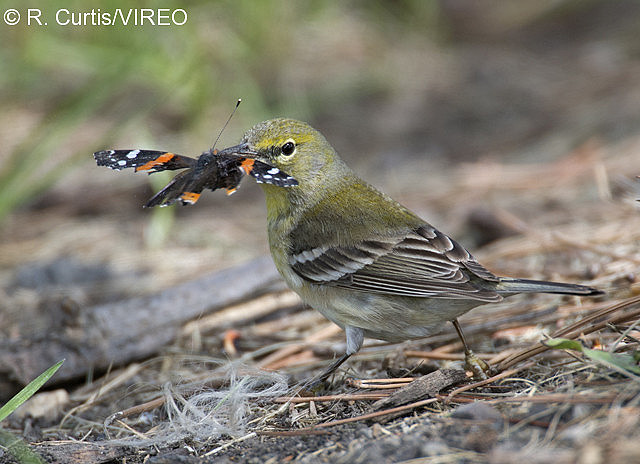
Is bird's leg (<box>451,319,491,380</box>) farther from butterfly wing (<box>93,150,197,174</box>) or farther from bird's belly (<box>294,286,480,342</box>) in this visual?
butterfly wing (<box>93,150,197,174</box>)

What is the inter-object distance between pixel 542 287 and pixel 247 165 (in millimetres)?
1659

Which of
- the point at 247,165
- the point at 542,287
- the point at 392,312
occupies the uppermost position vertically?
the point at 247,165

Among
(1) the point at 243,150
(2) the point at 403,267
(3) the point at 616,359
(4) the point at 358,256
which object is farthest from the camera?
(1) the point at 243,150

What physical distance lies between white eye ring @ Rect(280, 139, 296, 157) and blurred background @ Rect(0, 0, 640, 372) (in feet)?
5.52

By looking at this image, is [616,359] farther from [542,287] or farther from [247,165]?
[247,165]

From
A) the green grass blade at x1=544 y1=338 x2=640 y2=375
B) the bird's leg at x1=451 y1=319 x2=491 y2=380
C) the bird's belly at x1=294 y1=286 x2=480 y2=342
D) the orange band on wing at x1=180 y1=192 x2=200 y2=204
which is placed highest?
the orange band on wing at x1=180 y1=192 x2=200 y2=204

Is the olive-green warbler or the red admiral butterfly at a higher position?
the red admiral butterfly

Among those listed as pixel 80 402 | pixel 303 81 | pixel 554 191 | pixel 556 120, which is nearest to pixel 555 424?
pixel 80 402

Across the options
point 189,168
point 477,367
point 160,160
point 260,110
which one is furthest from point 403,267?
point 260,110

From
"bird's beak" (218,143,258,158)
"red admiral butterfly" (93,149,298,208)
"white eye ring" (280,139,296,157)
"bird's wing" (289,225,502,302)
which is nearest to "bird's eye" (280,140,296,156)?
"white eye ring" (280,139,296,157)

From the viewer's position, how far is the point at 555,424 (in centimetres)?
241

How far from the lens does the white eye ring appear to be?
4175 millimetres

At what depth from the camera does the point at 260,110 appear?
7441mm

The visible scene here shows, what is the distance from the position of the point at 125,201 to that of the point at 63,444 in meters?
4.21
